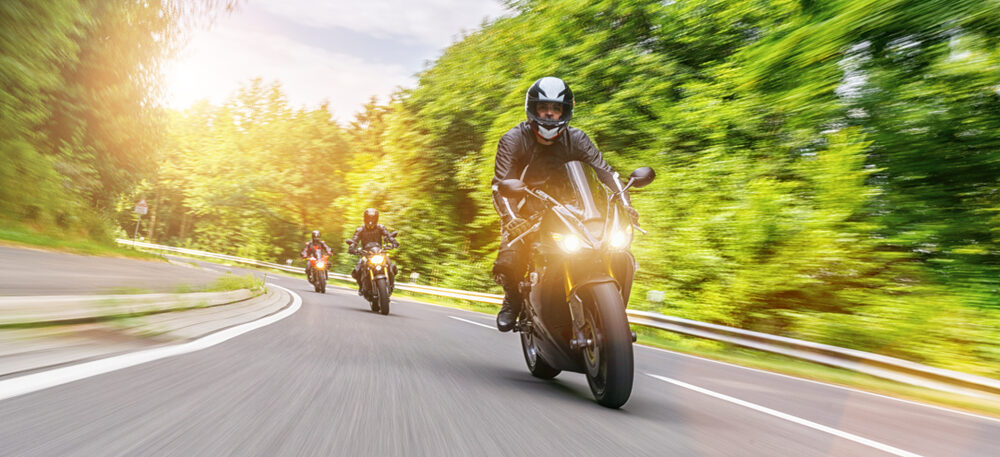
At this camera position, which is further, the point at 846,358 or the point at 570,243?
the point at 846,358

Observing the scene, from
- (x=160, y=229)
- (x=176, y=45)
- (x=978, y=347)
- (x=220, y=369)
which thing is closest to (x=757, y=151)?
(x=978, y=347)

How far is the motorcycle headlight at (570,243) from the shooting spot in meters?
4.22

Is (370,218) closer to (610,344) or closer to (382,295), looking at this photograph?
(382,295)

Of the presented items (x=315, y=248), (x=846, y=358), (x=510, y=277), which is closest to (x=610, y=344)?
(x=510, y=277)

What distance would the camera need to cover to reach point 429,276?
99.0 feet

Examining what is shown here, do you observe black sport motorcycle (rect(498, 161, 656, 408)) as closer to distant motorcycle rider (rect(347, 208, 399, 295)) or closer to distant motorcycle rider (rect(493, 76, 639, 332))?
distant motorcycle rider (rect(493, 76, 639, 332))

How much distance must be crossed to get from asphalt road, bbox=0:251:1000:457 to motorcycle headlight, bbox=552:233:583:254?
0.91 meters

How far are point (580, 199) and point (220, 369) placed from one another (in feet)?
7.83

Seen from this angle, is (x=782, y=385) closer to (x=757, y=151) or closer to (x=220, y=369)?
(x=220, y=369)

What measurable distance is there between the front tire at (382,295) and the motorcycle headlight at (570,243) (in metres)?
8.12

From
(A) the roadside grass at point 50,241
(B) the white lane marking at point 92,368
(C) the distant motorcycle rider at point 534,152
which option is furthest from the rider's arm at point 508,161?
(A) the roadside grass at point 50,241

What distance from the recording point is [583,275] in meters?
4.25

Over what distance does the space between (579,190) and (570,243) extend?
403 millimetres

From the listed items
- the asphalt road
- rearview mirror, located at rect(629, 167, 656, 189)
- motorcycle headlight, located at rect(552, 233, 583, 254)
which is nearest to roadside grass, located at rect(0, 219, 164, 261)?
the asphalt road
